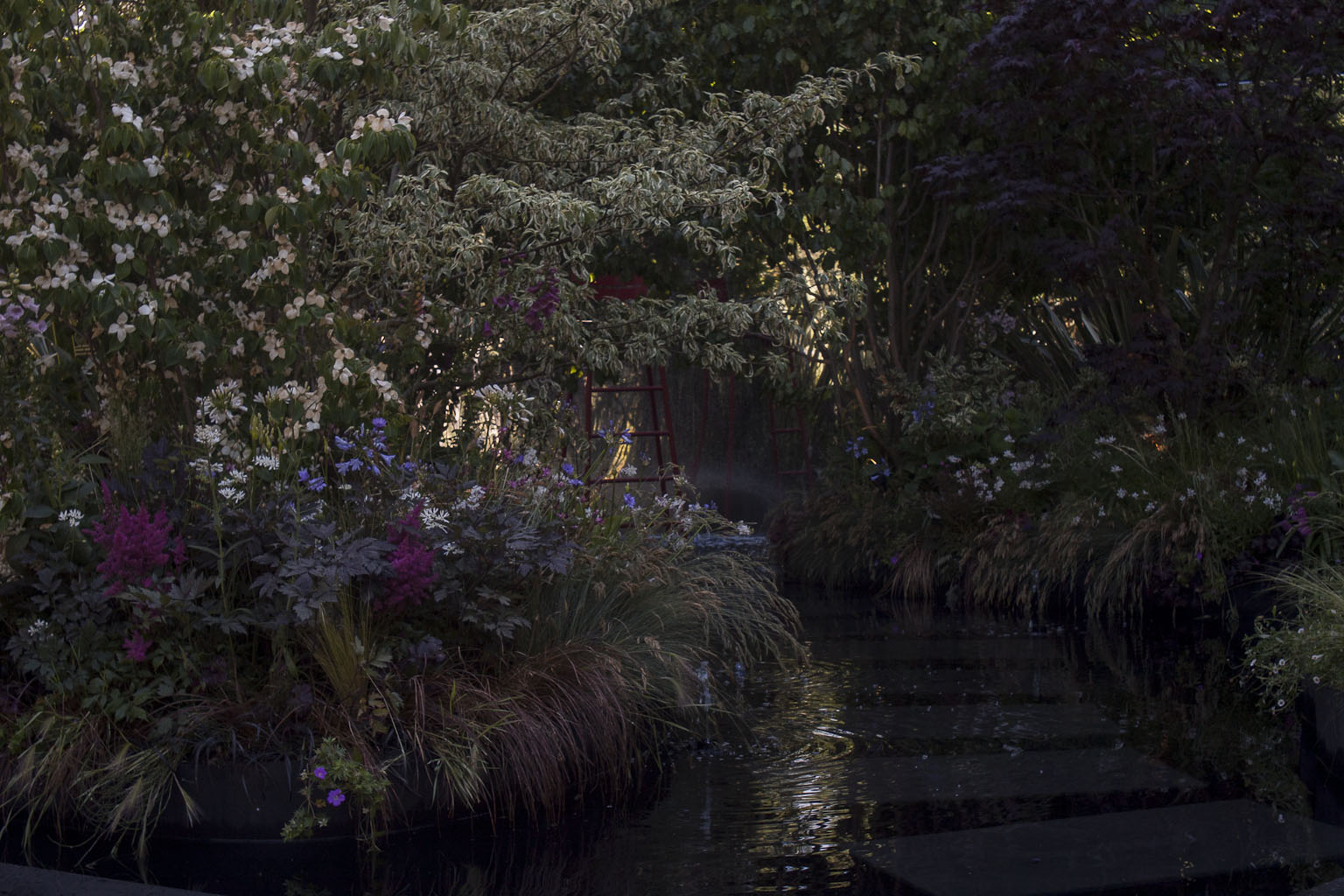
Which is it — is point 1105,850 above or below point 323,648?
below

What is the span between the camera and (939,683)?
6.06 m

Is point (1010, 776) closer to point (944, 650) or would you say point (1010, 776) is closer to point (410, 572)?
point (410, 572)

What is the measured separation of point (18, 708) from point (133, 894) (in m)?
1.20

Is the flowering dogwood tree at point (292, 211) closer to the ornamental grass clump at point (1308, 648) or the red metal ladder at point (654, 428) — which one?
the red metal ladder at point (654, 428)

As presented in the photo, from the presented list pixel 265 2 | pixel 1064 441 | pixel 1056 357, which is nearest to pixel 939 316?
pixel 1056 357

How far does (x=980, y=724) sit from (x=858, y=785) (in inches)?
40.5

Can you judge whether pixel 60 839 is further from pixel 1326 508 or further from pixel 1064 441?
pixel 1064 441

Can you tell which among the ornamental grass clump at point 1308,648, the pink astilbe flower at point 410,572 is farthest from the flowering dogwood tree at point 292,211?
the ornamental grass clump at point 1308,648

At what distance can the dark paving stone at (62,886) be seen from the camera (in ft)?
10.4

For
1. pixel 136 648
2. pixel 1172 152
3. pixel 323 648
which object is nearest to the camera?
pixel 136 648

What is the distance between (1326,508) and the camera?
6605 millimetres

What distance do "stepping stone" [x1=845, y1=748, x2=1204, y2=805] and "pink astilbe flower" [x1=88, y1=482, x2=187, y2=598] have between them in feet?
Result: 7.39

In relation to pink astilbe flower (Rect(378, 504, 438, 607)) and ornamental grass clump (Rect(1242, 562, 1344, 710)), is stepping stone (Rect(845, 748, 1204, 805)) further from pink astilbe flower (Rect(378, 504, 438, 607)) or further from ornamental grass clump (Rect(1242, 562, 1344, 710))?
pink astilbe flower (Rect(378, 504, 438, 607))

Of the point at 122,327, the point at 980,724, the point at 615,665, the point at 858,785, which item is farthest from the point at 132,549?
the point at 980,724
